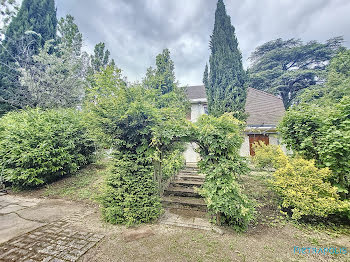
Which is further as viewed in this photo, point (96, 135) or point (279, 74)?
point (279, 74)

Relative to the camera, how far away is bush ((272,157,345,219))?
3.13 meters

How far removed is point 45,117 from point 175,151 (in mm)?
5874

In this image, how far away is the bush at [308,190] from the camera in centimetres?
313

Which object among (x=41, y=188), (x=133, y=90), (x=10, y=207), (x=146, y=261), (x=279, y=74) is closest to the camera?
(x=146, y=261)

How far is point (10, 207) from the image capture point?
4160 millimetres

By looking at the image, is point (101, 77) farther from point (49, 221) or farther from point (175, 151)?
point (49, 221)

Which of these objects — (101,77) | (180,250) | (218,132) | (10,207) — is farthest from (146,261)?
(10,207)

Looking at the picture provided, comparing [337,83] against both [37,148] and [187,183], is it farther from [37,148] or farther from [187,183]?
[37,148]

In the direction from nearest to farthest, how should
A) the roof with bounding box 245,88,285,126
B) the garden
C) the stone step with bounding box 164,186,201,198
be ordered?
the garden, the stone step with bounding box 164,186,201,198, the roof with bounding box 245,88,285,126

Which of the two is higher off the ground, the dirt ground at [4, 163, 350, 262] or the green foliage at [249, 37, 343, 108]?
the green foliage at [249, 37, 343, 108]

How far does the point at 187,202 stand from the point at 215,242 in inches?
65.0

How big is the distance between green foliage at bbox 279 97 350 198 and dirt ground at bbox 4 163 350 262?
132 cm

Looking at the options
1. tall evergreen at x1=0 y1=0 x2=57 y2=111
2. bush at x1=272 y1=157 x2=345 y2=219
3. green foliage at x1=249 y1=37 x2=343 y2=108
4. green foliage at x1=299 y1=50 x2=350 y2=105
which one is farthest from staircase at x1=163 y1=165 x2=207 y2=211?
green foliage at x1=249 y1=37 x2=343 y2=108

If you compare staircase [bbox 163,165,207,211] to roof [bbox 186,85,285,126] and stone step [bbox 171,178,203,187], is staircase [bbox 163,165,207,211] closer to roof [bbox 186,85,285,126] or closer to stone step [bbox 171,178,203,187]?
stone step [bbox 171,178,203,187]
